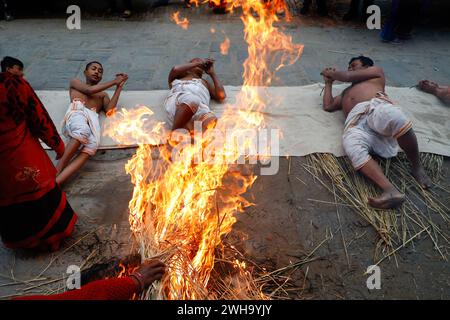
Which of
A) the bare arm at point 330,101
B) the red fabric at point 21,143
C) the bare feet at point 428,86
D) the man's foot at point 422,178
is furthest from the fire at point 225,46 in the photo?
the red fabric at point 21,143

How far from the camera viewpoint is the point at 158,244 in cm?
231

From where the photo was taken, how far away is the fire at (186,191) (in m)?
2.25

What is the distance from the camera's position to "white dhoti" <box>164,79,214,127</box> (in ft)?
12.8

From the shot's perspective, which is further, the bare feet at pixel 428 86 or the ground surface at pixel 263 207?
the bare feet at pixel 428 86

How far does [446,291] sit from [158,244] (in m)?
2.09

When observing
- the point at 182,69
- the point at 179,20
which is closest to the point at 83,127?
the point at 182,69

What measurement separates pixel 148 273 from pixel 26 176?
116cm

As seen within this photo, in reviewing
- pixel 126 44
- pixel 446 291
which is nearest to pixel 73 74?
pixel 126 44

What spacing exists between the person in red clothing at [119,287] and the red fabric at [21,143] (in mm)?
1013

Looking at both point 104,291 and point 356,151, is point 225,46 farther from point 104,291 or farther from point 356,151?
point 104,291

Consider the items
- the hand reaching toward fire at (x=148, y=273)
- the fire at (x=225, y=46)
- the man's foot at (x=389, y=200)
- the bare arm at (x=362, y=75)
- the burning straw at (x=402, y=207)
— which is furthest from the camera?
the fire at (x=225, y=46)

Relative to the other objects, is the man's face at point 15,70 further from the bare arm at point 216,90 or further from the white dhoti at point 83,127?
the bare arm at point 216,90
